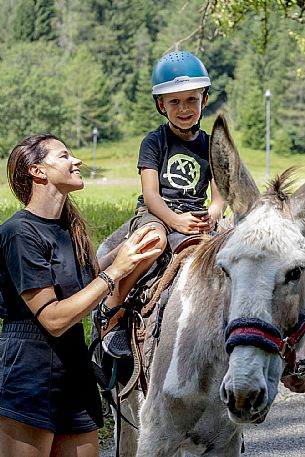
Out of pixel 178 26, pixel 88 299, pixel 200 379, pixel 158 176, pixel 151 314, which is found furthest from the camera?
pixel 178 26

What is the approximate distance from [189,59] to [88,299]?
6.74ft

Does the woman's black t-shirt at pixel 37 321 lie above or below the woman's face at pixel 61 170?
below

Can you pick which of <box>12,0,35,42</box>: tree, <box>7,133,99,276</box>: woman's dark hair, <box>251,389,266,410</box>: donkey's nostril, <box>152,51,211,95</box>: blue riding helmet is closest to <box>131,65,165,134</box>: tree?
<box>12,0,35,42</box>: tree

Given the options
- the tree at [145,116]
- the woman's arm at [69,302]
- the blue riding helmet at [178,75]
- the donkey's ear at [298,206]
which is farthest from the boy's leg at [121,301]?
the tree at [145,116]

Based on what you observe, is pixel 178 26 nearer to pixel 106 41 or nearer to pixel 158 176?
pixel 106 41

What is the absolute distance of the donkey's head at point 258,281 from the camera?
2.95 meters

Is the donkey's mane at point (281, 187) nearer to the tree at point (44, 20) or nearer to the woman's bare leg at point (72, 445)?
the woman's bare leg at point (72, 445)

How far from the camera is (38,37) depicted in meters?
122

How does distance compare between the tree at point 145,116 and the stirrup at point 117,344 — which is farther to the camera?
the tree at point 145,116

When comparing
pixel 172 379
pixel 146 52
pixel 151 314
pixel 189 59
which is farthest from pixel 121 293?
pixel 146 52

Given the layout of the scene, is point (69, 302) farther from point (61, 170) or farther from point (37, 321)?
point (61, 170)

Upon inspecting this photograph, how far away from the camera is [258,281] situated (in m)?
3.04

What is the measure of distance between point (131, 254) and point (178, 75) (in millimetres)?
1637

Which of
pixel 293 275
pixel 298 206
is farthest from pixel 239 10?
pixel 293 275
